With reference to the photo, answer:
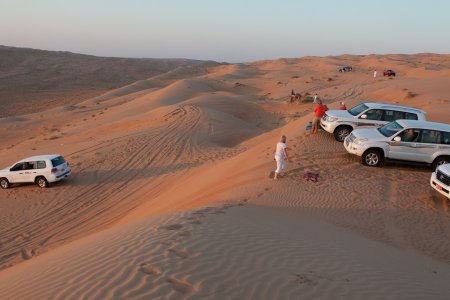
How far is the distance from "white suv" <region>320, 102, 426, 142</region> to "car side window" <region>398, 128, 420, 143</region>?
8.18 feet

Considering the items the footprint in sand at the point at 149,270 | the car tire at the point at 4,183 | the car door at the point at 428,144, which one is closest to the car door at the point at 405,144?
the car door at the point at 428,144

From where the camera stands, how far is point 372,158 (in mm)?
12547

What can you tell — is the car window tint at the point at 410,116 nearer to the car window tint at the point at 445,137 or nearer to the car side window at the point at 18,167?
the car window tint at the point at 445,137

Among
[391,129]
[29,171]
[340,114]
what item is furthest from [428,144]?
[29,171]

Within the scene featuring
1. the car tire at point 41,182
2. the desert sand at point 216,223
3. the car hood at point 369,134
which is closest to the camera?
the desert sand at point 216,223

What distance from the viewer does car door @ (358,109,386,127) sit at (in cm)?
1471

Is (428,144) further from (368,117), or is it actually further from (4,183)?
(4,183)

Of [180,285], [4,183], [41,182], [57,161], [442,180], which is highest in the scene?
[442,180]

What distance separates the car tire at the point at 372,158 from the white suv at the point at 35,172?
11.6 m

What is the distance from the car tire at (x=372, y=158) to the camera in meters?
12.4

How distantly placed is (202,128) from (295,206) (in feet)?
48.0

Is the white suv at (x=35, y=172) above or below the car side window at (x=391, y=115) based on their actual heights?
below

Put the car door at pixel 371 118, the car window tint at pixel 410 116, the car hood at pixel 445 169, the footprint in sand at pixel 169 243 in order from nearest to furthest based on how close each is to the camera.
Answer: the footprint in sand at pixel 169 243
the car hood at pixel 445 169
the car window tint at pixel 410 116
the car door at pixel 371 118

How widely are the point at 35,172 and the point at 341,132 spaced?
12.2 m
